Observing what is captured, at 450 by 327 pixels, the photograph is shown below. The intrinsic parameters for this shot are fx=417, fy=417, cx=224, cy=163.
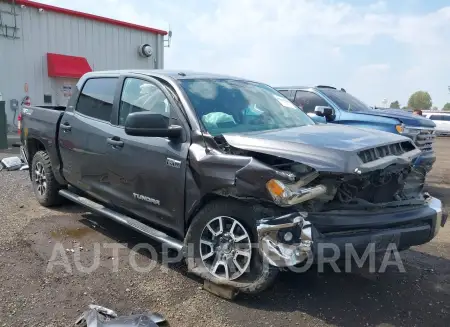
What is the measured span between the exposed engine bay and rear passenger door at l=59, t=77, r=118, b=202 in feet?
5.32

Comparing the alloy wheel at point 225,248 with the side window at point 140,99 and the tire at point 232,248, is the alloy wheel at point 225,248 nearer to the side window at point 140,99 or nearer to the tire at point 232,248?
the tire at point 232,248

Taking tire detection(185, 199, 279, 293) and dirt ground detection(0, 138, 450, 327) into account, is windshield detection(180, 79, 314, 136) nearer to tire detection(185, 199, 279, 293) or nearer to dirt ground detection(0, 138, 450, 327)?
tire detection(185, 199, 279, 293)

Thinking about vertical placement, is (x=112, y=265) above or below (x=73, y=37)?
below

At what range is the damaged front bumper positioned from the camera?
9.36 ft

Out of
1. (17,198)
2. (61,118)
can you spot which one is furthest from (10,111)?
(61,118)

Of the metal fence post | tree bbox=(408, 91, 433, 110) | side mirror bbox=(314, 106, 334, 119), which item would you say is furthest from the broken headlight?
tree bbox=(408, 91, 433, 110)

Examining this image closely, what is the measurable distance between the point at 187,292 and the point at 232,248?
0.60 metres

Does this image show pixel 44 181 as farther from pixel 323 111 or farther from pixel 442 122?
pixel 442 122

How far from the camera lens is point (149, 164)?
3742 millimetres

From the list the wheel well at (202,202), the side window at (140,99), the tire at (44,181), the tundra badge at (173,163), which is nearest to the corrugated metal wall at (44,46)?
the tire at (44,181)

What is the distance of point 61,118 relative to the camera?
5156 millimetres

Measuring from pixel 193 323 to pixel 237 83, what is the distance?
242 cm

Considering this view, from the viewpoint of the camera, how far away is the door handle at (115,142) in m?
4.07

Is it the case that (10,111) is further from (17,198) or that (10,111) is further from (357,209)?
(357,209)
